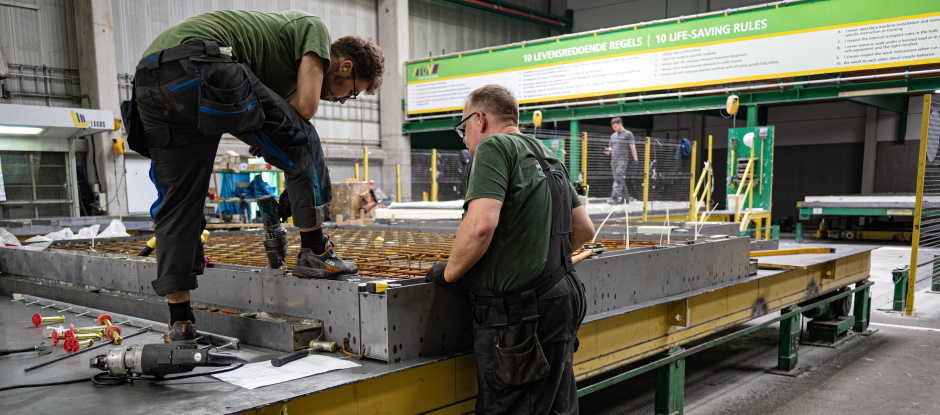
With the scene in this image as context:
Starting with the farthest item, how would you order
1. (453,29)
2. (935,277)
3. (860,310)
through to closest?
(453,29)
(935,277)
(860,310)

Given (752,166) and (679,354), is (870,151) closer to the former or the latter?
(752,166)

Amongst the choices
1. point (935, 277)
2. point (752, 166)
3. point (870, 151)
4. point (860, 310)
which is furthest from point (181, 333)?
point (870, 151)

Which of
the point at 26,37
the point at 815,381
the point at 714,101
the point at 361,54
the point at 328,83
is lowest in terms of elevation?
the point at 815,381

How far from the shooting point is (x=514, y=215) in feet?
7.18

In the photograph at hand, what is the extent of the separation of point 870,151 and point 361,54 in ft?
61.6

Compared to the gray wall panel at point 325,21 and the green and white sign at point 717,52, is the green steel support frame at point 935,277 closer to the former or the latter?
the green and white sign at point 717,52

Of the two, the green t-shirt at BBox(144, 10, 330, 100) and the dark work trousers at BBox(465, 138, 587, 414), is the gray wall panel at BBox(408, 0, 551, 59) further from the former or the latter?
the dark work trousers at BBox(465, 138, 587, 414)

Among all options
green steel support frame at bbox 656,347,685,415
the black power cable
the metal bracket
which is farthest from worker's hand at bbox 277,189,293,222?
green steel support frame at bbox 656,347,685,415

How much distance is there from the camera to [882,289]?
799cm

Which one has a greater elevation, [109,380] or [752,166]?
[752,166]

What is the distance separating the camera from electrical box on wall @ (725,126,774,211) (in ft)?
34.2

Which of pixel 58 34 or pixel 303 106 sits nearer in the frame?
pixel 303 106

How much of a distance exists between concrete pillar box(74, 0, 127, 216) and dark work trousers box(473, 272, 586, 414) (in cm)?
1243

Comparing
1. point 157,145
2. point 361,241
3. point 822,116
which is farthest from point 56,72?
point 822,116
